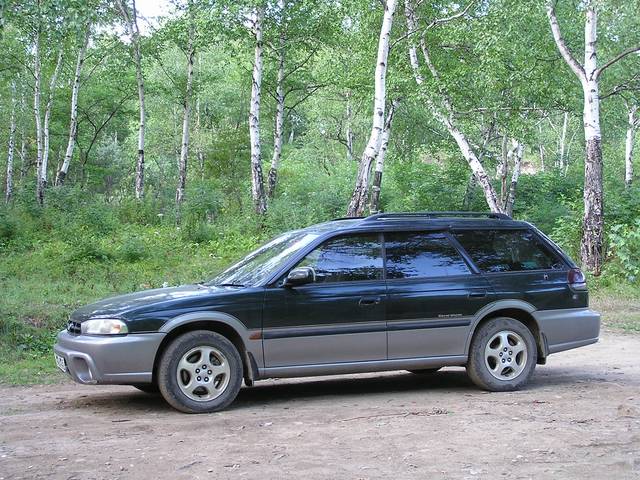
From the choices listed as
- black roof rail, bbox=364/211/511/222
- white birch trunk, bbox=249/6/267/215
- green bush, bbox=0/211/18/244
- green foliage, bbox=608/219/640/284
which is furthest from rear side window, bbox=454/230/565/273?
green bush, bbox=0/211/18/244

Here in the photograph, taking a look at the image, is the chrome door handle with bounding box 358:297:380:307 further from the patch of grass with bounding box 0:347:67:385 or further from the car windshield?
the patch of grass with bounding box 0:347:67:385

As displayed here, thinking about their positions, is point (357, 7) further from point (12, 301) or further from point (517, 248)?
point (517, 248)

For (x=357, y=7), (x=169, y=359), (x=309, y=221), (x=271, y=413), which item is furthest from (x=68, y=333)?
(x=357, y=7)

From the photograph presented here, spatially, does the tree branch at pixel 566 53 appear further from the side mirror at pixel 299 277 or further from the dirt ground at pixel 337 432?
the side mirror at pixel 299 277

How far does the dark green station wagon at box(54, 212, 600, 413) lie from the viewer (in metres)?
6.89

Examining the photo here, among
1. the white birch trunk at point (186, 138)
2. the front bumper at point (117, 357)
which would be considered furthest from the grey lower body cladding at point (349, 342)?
the white birch trunk at point (186, 138)

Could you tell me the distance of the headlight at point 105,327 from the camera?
680cm

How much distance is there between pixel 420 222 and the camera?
26.5 feet

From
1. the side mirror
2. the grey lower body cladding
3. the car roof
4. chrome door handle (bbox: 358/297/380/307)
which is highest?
the car roof

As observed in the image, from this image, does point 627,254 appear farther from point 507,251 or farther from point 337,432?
point 337,432

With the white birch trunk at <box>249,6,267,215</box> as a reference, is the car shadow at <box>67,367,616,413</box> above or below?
below

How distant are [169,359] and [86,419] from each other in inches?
34.7

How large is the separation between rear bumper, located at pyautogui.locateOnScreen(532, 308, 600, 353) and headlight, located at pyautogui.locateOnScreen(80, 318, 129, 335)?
4.26 m

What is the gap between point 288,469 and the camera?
200 inches
